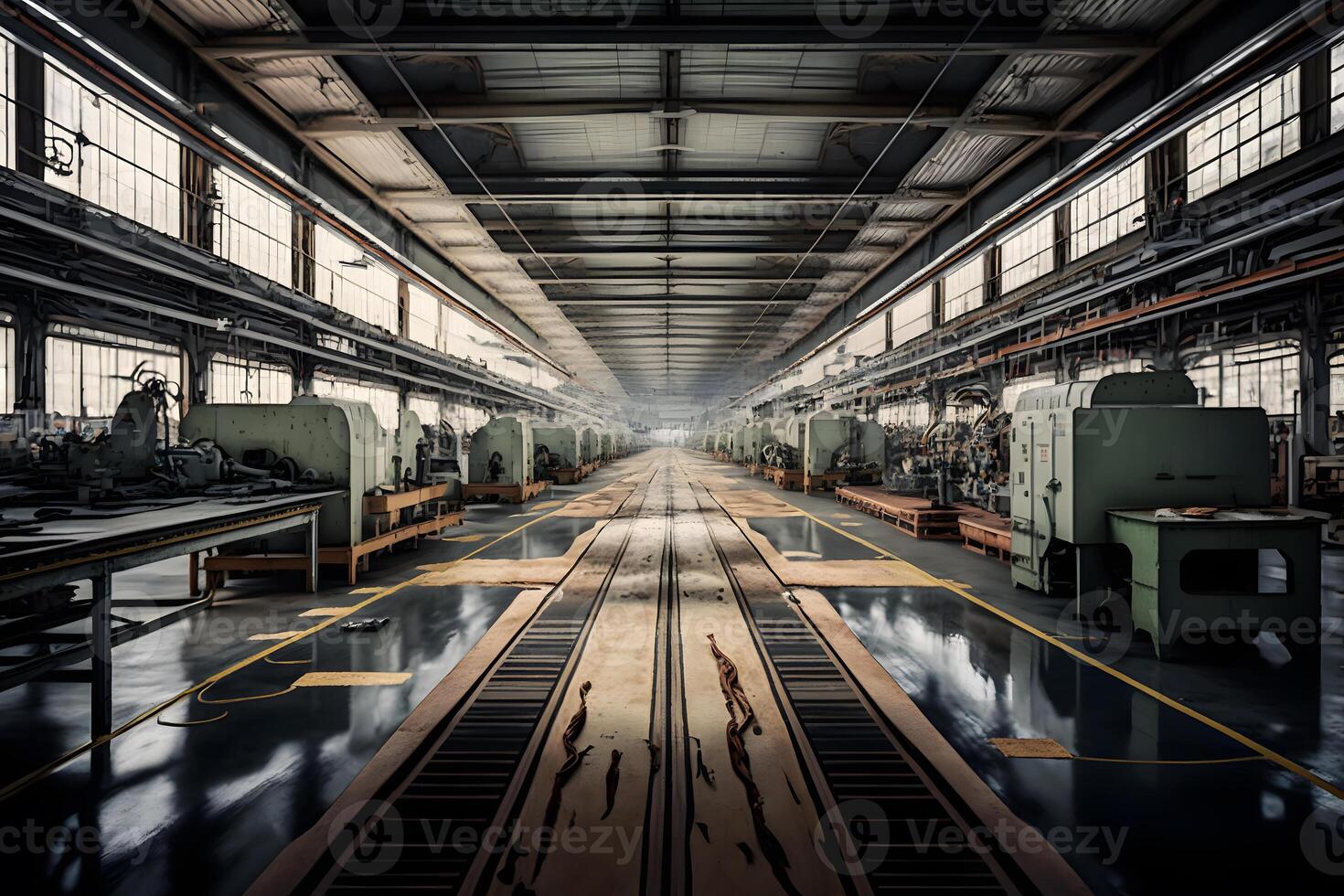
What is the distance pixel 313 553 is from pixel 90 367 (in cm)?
626

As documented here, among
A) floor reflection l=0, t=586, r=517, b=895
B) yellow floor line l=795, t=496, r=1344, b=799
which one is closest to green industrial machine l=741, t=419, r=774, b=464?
yellow floor line l=795, t=496, r=1344, b=799

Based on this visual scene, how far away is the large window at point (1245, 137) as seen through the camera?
317 inches

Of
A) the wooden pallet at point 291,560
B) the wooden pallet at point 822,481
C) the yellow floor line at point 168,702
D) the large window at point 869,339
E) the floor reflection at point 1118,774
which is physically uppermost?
the large window at point 869,339

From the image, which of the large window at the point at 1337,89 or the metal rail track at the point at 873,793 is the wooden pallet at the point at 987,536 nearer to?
the metal rail track at the point at 873,793

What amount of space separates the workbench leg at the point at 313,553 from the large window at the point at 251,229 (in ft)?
23.9

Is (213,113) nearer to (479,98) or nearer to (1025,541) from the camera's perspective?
(479,98)

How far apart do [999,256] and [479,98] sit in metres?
13.1

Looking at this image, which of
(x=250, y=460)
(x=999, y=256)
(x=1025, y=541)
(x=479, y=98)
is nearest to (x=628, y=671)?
(x=1025, y=541)

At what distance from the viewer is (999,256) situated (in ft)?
47.4

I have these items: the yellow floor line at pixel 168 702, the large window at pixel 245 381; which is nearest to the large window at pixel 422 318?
the large window at pixel 245 381

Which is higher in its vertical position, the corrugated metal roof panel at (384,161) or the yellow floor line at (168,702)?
the corrugated metal roof panel at (384,161)

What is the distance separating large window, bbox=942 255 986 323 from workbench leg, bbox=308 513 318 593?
15526mm

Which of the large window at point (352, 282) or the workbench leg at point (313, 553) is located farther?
the large window at point (352, 282)

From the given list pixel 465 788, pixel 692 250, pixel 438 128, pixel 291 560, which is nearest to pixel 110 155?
pixel 438 128
